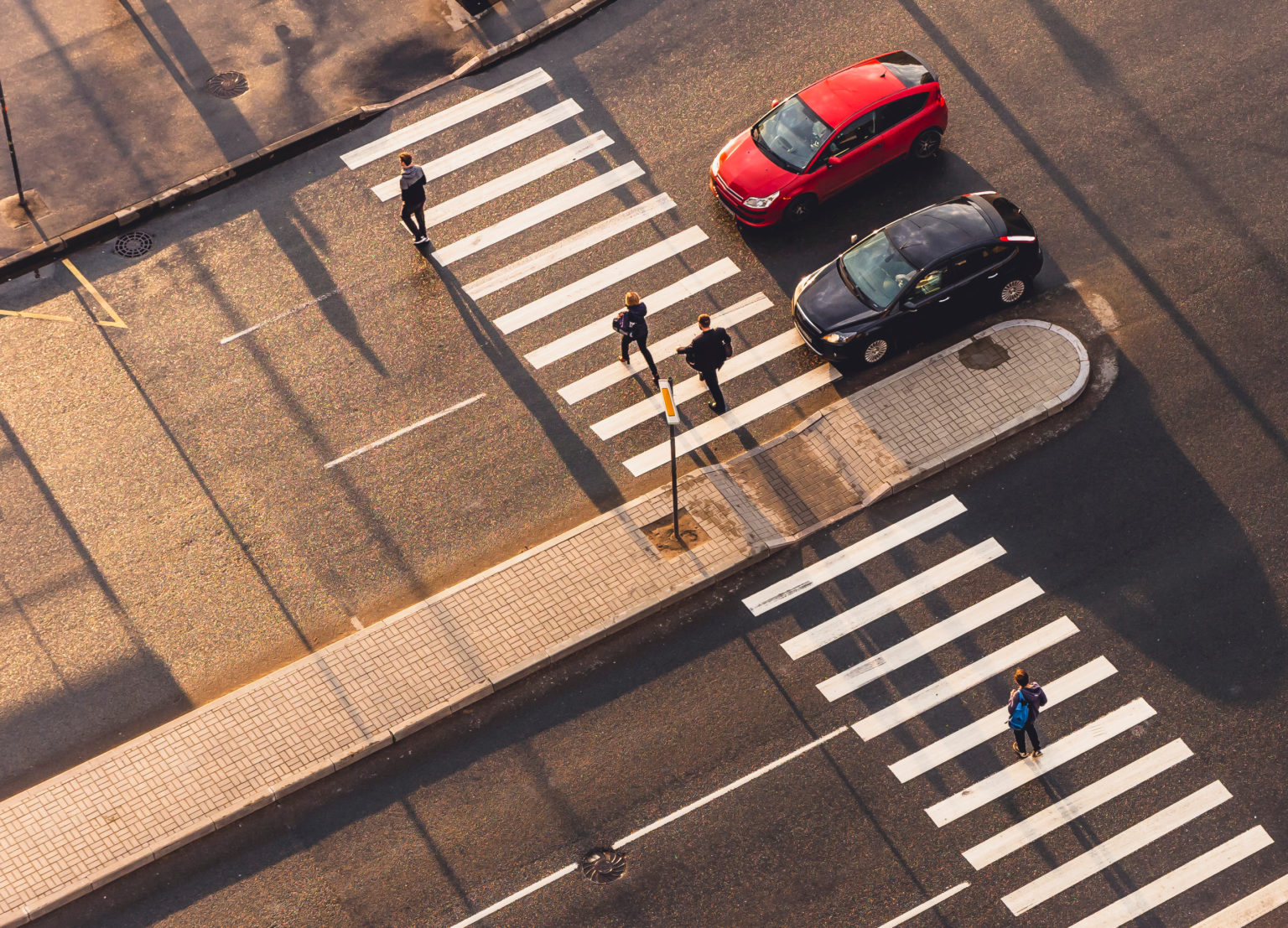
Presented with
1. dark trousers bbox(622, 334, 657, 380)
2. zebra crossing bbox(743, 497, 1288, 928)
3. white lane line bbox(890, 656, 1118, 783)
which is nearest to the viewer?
zebra crossing bbox(743, 497, 1288, 928)

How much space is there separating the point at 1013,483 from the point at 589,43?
1156cm

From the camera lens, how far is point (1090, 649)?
17.5m

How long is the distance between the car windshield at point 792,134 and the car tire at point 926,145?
1646 millimetres

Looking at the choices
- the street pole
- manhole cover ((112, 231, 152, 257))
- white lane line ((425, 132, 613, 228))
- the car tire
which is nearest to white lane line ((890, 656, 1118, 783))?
the car tire

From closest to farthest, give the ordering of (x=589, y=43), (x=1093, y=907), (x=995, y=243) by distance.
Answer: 1. (x=1093, y=907)
2. (x=995, y=243)
3. (x=589, y=43)

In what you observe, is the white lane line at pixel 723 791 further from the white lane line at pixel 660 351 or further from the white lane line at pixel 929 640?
the white lane line at pixel 660 351

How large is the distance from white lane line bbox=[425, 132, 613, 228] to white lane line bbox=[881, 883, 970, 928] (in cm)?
1319

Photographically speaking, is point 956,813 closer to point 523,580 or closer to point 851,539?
point 851,539

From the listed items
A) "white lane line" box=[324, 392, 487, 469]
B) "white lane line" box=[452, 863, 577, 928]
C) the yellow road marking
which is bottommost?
"white lane line" box=[452, 863, 577, 928]

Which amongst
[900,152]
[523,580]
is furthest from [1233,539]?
[523,580]

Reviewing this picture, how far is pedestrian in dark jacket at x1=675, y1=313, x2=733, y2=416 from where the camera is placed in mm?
18970

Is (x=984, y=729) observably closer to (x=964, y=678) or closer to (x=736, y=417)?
(x=964, y=678)

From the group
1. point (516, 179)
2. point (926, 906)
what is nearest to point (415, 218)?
point (516, 179)

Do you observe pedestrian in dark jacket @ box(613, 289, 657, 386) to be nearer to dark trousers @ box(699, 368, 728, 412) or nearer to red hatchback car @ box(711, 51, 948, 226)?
dark trousers @ box(699, 368, 728, 412)
